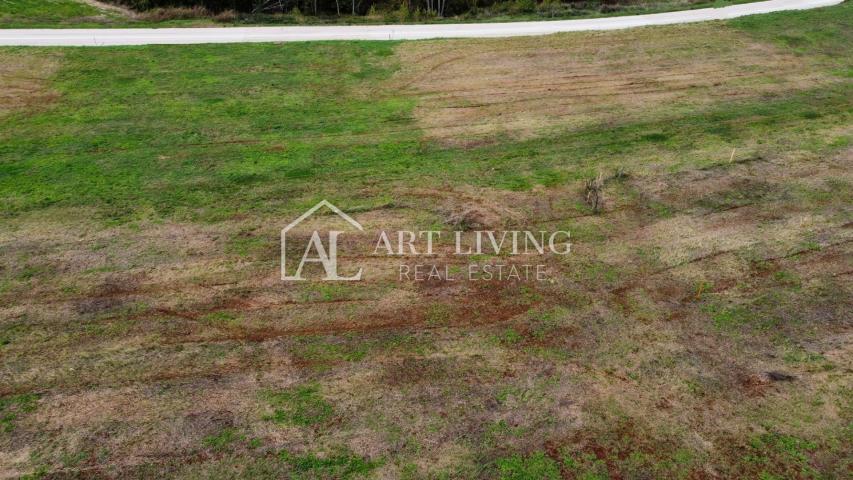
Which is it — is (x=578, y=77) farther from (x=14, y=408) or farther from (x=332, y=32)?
(x=14, y=408)

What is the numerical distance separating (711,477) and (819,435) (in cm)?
216

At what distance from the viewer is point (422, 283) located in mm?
14273

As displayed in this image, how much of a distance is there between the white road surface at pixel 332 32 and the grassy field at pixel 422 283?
10.4 ft

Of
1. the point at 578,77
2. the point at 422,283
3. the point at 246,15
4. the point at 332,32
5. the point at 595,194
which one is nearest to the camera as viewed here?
the point at 422,283

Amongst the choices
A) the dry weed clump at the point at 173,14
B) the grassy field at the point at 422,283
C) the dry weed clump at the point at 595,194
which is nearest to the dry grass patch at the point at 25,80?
the grassy field at the point at 422,283

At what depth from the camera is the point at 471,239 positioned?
51.5ft

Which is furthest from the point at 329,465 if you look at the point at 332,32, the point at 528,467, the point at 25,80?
the point at 332,32

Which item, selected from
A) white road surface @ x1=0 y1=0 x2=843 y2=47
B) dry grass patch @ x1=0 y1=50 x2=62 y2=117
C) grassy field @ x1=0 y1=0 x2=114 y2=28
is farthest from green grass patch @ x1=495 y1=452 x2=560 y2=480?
grassy field @ x1=0 y1=0 x2=114 y2=28

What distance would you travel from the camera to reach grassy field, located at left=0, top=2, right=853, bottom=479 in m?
10.7

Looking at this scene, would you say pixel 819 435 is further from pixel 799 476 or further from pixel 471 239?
pixel 471 239

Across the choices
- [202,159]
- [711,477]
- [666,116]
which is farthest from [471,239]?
[666,116]

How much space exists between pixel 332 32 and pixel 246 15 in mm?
5462

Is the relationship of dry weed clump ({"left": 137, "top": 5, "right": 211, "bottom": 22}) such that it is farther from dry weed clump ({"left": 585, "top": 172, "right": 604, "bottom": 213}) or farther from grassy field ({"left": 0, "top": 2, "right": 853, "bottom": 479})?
dry weed clump ({"left": 585, "top": 172, "right": 604, "bottom": 213})

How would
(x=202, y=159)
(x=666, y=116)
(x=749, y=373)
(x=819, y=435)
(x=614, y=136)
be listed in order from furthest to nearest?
(x=666, y=116) → (x=614, y=136) → (x=202, y=159) → (x=749, y=373) → (x=819, y=435)
